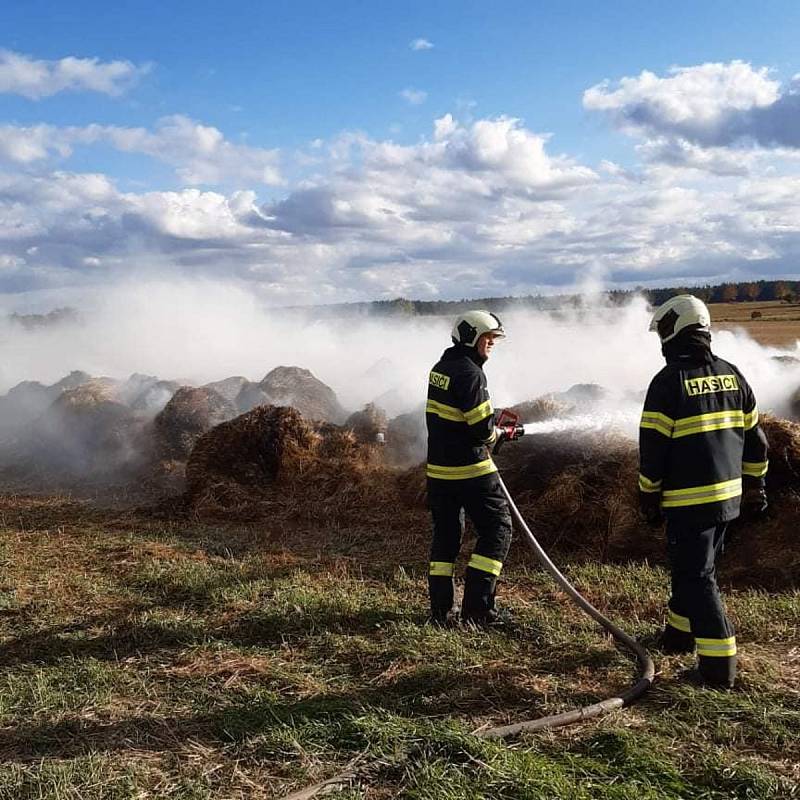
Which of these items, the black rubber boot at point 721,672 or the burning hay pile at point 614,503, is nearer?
the black rubber boot at point 721,672

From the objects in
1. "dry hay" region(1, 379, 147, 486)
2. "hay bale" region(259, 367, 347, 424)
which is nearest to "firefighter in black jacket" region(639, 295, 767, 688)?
"hay bale" region(259, 367, 347, 424)

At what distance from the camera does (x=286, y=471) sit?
35.3 feet

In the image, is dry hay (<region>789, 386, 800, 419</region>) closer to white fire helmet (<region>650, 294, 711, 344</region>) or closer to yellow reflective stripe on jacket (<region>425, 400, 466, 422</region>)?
white fire helmet (<region>650, 294, 711, 344</region>)

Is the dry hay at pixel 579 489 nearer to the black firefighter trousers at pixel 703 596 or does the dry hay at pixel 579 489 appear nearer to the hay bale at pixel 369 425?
the black firefighter trousers at pixel 703 596

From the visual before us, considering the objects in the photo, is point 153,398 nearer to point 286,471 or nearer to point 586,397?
point 286,471

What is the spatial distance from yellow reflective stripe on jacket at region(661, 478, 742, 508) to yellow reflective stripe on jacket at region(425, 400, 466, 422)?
58.4 inches

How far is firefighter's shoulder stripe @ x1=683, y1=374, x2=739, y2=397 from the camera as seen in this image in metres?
4.14

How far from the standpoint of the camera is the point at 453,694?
4098 mm

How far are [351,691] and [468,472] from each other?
1682 mm

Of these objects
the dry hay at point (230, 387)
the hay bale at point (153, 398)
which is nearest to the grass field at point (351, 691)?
the dry hay at point (230, 387)

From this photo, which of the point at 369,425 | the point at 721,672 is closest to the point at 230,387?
the point at 369,425

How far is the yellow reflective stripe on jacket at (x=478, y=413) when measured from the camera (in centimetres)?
492

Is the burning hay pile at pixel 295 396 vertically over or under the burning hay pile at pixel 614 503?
over

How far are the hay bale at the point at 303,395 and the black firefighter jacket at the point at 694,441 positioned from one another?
1026cm
